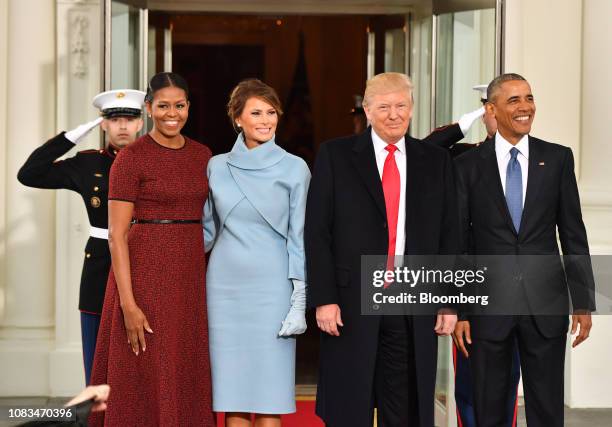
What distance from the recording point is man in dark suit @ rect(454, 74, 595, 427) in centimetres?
379

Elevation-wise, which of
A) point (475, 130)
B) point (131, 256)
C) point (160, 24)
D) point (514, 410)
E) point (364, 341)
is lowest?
point (514, 410)

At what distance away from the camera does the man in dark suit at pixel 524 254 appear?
12.4 feet

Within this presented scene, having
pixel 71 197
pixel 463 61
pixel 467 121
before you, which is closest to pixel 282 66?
pixel 71 197

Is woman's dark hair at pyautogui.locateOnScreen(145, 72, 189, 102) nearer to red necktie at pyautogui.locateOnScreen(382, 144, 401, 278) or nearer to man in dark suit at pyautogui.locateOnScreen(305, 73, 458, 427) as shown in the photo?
man in dark suit at pyautogui.locateOnScreen(305, 73, 458, 427)

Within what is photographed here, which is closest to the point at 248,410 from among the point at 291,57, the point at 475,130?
the point at 475,130

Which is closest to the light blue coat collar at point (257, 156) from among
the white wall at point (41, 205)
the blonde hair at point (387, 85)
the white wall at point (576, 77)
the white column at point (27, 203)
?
the blonde hair at point (387, 85)

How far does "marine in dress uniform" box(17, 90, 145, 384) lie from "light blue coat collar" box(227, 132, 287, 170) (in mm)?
677

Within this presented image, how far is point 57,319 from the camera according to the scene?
6117mm

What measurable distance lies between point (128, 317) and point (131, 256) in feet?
0.67

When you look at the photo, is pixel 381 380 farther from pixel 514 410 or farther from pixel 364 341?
pixel 514 410

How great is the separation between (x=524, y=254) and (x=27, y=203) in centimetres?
333

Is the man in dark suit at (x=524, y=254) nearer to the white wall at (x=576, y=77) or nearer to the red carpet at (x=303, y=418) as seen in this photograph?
the red carpet at (x=303, y=418)

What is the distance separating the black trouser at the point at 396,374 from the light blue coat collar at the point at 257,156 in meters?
0.66

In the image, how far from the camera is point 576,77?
6293 mm
